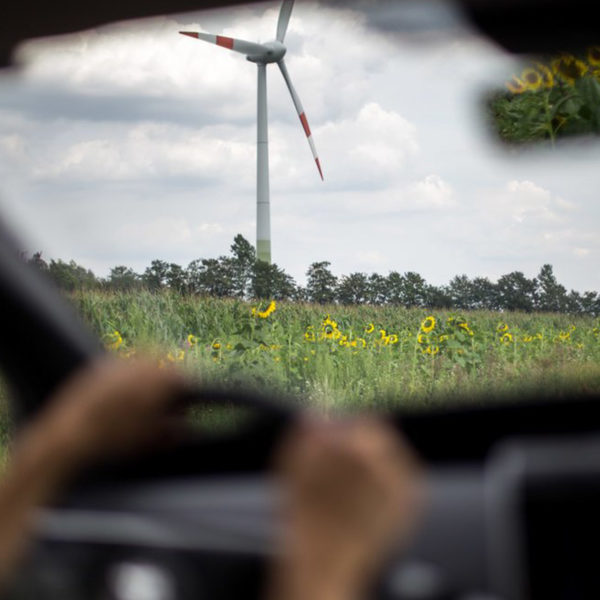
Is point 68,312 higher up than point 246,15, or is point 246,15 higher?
point 246,15

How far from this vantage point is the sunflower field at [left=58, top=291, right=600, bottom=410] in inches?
32.8

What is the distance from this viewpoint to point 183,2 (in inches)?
40.6

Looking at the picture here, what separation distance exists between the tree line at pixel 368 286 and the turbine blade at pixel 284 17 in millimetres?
217

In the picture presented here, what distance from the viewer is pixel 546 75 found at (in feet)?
2.58

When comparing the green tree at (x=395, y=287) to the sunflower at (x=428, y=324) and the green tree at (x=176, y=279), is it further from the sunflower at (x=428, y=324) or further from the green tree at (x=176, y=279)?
the green tree at (x=176, y=279)

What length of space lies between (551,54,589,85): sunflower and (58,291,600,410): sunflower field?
9.7 inches

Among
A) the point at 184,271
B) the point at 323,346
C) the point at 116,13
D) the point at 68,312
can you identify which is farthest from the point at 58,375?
the point at 323,346

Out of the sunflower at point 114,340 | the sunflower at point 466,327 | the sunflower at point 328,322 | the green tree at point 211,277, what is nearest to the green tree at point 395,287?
the sunflower at point 466,327

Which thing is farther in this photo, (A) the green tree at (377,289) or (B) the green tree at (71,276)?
(B) the green tree at (71,276)

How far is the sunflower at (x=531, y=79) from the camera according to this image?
2.54 feet

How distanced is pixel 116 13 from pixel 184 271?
35cm

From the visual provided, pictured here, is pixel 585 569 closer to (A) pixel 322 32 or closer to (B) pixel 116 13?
(A) pixel 322 32

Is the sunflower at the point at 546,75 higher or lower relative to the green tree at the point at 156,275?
higher

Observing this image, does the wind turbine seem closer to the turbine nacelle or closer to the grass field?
the turbine nacelle
